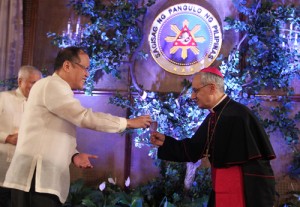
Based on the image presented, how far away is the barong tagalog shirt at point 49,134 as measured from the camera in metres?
2.13

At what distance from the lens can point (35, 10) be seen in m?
5.09

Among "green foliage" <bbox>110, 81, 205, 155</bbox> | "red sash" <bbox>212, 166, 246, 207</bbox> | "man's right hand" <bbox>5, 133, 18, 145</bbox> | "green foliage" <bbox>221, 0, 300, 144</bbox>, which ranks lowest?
"red sash" <bbox>212, 166, 246, 207</bbox>

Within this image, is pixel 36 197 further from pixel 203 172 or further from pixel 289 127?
pixel 289 127

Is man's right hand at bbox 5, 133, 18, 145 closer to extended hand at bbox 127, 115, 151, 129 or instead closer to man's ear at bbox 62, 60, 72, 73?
man's ear at bbox 62, 60, 72, 73

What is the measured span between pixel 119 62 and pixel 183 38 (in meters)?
0.89

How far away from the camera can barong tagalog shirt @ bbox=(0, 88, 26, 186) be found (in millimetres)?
3252

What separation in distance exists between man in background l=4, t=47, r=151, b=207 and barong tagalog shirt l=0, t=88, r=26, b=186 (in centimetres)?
113

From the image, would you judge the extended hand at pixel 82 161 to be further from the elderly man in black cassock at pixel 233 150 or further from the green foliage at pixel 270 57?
the green foliage at pixel 270 57

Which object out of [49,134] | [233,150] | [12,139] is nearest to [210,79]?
[233,150]

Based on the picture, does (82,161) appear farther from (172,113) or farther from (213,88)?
(172,113)

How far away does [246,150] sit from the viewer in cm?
237

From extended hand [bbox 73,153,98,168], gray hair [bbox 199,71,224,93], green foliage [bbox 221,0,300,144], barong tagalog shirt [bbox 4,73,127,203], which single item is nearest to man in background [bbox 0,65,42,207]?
barong tagalog shirt [bbox 4,73,127,203]

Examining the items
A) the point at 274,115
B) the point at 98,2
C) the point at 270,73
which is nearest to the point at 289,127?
the point at 274,115

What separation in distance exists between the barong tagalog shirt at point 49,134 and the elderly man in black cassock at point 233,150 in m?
0.76
